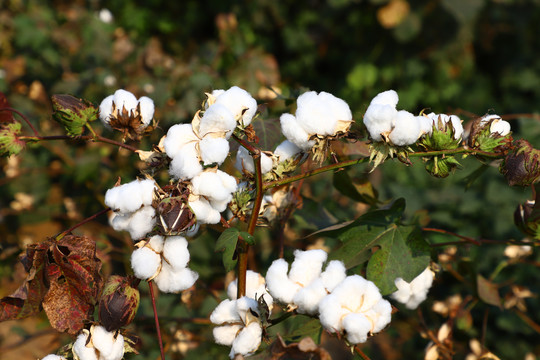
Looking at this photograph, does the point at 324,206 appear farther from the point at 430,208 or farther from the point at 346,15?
the point at 346,15

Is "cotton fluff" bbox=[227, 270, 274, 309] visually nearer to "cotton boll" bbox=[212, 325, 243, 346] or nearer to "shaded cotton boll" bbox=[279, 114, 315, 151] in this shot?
"cotton boll" bbox=[212, 325, 243, 346]

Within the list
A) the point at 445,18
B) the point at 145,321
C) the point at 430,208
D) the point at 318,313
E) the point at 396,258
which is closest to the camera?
the point at 318,313

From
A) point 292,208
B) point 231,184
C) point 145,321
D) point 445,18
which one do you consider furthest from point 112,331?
point 445,18

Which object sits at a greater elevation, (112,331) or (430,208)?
(112,331)

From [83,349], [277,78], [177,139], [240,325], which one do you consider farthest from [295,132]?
[277,78]

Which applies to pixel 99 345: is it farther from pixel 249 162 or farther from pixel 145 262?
pixel 249 162

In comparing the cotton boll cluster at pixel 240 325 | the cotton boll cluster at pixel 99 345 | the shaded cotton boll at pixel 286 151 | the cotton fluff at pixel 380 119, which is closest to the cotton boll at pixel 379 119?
the cotton fluff at pixel 380 119

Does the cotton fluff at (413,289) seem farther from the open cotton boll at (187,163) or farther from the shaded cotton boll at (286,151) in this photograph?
the open cotton boll at (187,163)

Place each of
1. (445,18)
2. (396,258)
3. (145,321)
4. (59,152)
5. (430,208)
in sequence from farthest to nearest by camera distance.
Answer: (445,18), (59,152), (430,208), (145,321), (396,258)
